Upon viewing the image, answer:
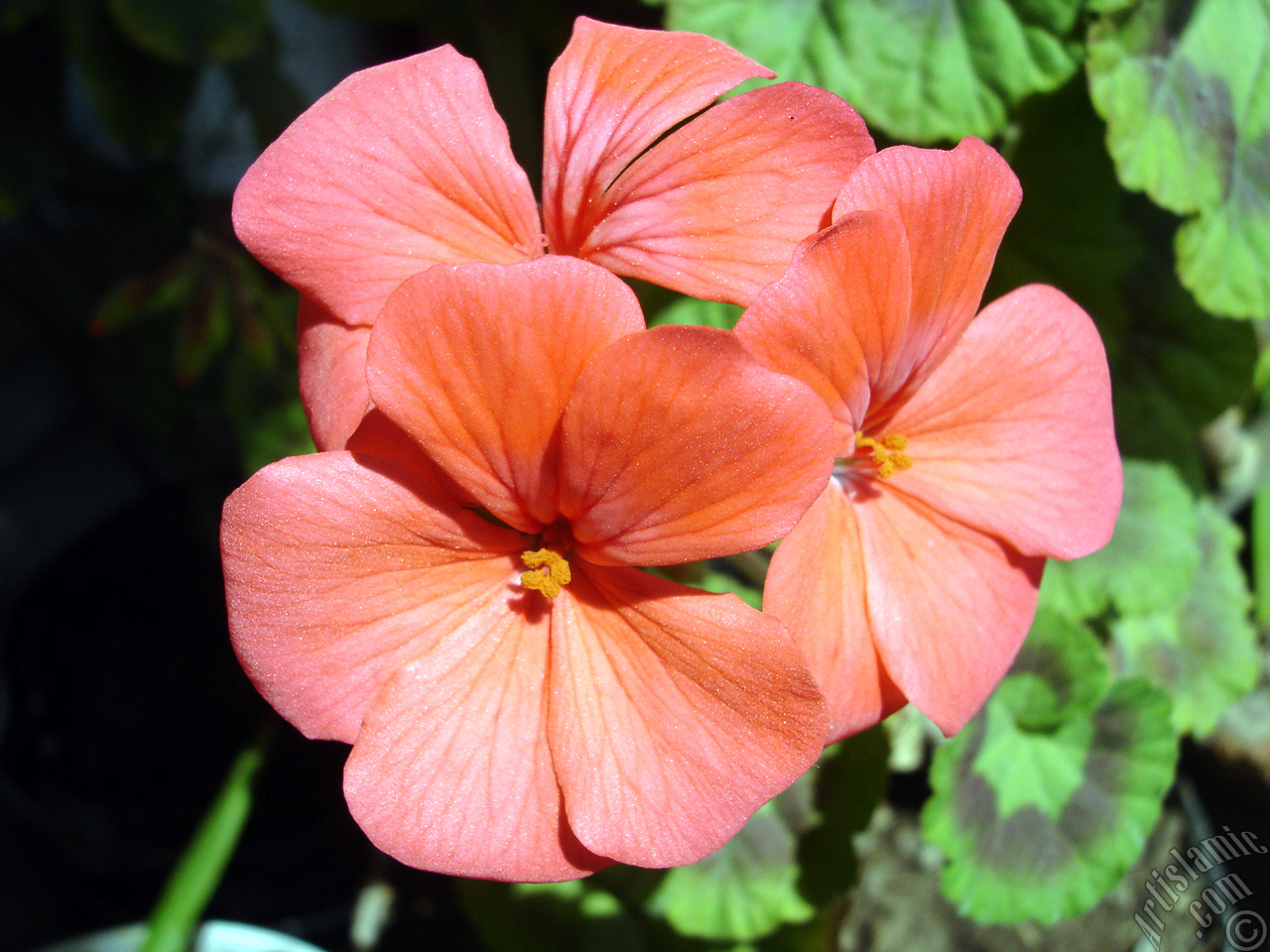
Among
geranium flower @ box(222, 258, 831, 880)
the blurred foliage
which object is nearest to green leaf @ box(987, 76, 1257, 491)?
the blurred foliage

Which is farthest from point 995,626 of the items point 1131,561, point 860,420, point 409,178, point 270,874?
point 270,874

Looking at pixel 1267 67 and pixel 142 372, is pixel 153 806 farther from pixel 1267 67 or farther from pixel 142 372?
pixel 1267 67

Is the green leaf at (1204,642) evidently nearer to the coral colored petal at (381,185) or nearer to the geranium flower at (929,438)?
the geranium flower at (929,438)

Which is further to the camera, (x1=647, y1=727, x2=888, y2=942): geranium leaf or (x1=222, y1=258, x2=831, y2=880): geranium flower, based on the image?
(x1=647, y1=727, x2=888, y2=942): geranium leaf

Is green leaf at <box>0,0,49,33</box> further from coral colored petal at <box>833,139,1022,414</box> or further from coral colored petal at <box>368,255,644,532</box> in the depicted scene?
coral colored petal at <box>833,139,1022,414</box>

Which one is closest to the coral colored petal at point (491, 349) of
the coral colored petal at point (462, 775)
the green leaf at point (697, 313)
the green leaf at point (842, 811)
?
the coral colored petal at point (462, 775)

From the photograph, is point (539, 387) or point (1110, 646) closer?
point (539, 387)

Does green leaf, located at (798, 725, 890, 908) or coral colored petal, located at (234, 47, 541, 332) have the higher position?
coral colored petal, located at (234, 47, 541, 332)
